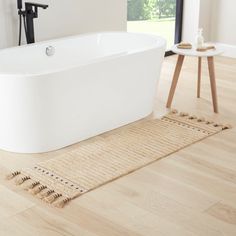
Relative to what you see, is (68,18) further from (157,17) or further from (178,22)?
(178,22)

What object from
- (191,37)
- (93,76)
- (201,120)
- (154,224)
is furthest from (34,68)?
(191,37)

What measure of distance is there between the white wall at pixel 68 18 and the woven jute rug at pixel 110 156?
118 centimetres

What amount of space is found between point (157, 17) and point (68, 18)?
153cm

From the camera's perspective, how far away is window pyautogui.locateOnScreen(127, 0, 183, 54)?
5.12 meters

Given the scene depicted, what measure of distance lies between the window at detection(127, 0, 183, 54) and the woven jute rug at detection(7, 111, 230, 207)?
5.78ft

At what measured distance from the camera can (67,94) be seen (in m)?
3.00

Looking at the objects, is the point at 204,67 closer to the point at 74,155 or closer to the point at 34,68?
the point at 34,68

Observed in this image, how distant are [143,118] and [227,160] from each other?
2.95ft

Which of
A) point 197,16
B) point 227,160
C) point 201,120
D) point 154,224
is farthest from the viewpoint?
point 197,16

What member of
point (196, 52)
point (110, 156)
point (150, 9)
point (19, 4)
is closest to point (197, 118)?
point (196, 52)

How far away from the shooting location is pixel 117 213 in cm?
238

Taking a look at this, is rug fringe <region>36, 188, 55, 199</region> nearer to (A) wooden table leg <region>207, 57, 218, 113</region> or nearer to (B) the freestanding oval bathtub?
(B) the freestanding oval bathtub

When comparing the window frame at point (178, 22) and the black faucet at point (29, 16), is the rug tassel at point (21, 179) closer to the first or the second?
the black faucet at point (29, 16)

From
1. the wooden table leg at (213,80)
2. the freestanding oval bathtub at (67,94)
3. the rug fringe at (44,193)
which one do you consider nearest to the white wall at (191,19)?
the freestanding oval bathtub at (67,94)
